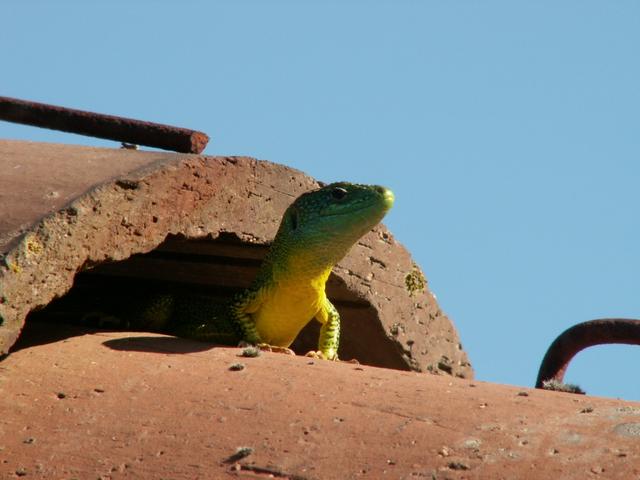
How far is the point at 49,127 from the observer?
8195mm

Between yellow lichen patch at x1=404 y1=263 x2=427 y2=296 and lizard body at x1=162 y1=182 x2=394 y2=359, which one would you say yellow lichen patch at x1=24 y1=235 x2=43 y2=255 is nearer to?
lizard body at x1=162 y1=182 x2=394 y2=359

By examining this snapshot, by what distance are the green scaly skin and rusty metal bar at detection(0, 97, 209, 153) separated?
0.79 metres

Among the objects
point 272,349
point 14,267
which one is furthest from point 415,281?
point 14,267

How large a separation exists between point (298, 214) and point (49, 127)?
178 cm

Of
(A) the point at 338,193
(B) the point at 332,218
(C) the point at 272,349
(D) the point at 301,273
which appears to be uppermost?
(A) the point at 338,193

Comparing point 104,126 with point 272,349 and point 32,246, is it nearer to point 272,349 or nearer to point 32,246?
point 272,349

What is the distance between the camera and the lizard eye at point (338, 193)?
7.72 meters

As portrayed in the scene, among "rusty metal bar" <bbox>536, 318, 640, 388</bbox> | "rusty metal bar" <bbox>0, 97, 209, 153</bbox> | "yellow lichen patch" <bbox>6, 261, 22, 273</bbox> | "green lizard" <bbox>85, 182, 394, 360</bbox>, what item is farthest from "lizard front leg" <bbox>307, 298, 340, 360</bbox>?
"yellow lichen patch" <bbox>6, 261, 22, 273</bbox>

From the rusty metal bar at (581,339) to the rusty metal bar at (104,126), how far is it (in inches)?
101

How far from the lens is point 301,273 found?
25.9 feet

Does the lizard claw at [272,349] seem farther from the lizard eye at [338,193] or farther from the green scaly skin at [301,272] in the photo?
the lizard eye at [338,193]

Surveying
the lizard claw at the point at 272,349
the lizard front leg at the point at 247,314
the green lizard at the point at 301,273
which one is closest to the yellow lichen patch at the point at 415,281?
the green lizard at the point at 301,273

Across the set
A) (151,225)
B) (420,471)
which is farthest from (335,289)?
(420,471)

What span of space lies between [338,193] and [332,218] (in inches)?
6.4
